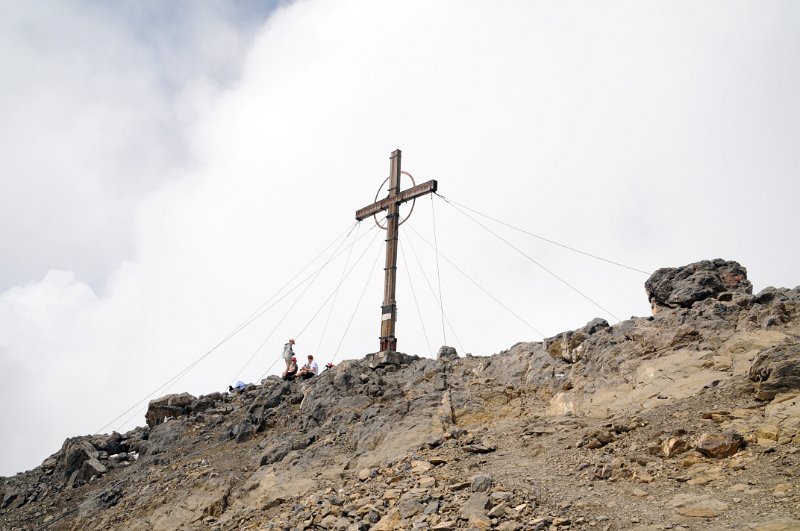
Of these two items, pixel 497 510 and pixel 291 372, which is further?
pixel 291 372

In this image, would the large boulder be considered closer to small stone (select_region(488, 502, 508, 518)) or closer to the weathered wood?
small stone (select_region(488, 502, 508, 518))

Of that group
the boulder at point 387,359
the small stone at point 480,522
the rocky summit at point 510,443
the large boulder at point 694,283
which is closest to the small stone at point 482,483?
the rocky summit at point 510,443

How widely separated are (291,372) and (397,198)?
6737mm

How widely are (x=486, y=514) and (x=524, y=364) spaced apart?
5.91 metres

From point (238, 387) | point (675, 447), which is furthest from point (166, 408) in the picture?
point (675, 447)

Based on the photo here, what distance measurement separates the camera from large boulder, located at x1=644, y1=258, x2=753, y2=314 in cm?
1244

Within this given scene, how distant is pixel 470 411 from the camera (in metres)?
12.9

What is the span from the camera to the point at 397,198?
19453 millimetres

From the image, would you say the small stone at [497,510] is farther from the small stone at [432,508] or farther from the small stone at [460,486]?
the small stone at [460,486]

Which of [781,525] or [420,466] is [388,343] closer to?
[420,466]

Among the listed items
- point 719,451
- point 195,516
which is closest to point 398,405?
point 195,516

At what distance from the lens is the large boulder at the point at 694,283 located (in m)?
12.4

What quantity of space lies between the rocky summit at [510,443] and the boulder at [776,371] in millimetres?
24

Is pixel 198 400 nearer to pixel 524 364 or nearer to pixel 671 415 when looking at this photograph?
pixel 524 364
